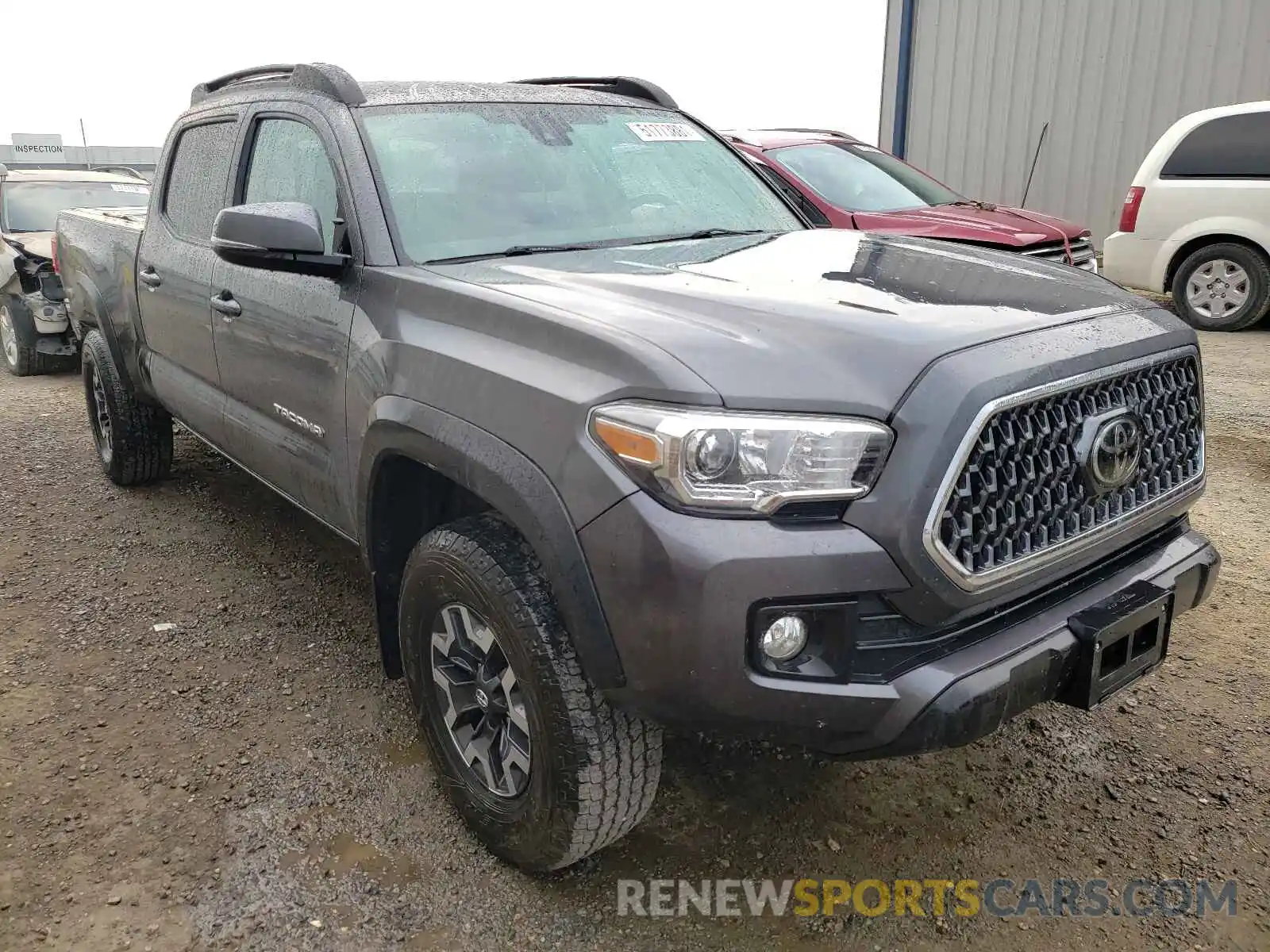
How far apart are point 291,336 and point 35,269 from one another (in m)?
6.42

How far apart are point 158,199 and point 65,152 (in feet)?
109

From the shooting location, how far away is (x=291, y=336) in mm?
2951

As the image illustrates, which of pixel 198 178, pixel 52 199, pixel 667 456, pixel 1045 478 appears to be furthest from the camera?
pixel 52 199

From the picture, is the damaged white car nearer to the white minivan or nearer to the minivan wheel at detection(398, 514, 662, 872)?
the minivan wheel at detection(398, 514, 662, 872)

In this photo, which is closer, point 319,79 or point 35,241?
point 319,79

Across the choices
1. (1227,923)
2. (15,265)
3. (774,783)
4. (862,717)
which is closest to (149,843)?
(774,783)

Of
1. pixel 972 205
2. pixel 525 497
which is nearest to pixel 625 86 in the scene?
pixel 525 497

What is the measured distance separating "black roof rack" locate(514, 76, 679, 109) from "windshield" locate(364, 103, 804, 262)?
13.4 inches

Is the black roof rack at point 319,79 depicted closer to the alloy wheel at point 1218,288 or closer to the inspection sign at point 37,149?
the alloy wheel at point 1218,288

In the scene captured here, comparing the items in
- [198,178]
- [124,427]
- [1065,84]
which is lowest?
[124,427]

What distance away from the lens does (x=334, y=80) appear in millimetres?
2969

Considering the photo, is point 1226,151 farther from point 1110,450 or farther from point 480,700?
point 480,700

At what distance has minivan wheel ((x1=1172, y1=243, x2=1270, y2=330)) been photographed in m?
8.45

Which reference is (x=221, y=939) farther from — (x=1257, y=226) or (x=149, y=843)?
(x=1257, y=226)
